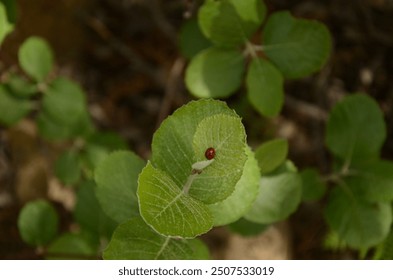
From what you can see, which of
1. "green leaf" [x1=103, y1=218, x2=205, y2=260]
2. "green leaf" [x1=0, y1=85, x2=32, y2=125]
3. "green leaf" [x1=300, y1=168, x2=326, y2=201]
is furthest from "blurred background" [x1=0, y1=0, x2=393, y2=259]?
"green leaf" [x1=103, y1=218, x2=205, y2=260]

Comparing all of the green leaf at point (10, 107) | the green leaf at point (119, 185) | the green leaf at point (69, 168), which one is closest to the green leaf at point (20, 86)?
the green leaf at point (10, 107)

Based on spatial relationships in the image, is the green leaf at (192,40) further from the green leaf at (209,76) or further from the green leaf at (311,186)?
the green leaf at (311,186)

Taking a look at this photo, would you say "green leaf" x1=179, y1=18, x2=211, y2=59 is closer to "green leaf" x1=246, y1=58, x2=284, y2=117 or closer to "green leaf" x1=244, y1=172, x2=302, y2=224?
"green leaf" x1=246, y1=58, x2=284, y2=117

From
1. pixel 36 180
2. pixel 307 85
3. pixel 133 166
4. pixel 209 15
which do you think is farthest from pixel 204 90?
pixel 36 180

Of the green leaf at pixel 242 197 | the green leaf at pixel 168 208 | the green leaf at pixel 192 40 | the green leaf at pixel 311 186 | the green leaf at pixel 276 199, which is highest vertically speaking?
the green leaf at pixel 168 208

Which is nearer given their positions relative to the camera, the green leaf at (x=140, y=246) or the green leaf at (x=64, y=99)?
the green leaf at (x=140, y=246)

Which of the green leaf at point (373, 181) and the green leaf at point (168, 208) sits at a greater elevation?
the green leaf at point (168, 208)
